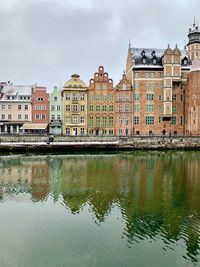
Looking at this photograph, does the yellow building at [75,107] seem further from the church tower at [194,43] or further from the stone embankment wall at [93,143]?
the church tower at [194,43]

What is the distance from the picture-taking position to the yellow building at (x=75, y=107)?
58344 mm

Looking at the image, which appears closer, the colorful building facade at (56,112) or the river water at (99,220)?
the river water at (99,220)

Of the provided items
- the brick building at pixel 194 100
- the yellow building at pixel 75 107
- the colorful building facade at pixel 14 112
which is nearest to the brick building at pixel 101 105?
the yellow building at pixel 75 107

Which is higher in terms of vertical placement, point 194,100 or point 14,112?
point 194,100

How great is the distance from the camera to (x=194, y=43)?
69375 millimetres

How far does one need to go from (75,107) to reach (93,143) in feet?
45.5

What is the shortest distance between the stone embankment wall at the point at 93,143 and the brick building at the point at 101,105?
28.2 feet

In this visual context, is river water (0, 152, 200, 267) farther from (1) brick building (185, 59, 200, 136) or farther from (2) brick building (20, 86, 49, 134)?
(2) brick building (20, 86, 49, 134)

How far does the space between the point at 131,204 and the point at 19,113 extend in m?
46.1

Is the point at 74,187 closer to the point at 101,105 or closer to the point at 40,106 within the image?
the point at 101,105

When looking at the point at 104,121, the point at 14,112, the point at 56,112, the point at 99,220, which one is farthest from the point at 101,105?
the point at 99,220

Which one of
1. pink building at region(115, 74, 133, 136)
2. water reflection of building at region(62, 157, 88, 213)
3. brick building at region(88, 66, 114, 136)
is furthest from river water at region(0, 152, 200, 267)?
pink building at region(115, 74, 133, 136)

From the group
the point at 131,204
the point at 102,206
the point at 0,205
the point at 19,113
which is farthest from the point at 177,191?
the point at 19,113

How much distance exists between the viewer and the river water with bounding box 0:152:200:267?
1066 centimetres
